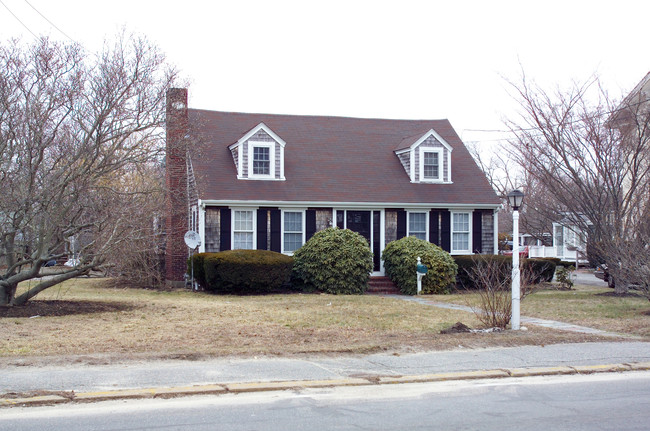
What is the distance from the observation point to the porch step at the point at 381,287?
923 inches

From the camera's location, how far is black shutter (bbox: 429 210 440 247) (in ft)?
83.1

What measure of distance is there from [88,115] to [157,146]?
7.86 feet

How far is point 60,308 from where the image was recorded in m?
15.7

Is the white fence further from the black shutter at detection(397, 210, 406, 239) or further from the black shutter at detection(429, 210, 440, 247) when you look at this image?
the black shutter at detection(397, 210, 406, 239)

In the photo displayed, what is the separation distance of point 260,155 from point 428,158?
6831mm

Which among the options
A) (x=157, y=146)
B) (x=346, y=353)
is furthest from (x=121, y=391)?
(x=157, y=146)

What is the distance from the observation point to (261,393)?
26.6 feet

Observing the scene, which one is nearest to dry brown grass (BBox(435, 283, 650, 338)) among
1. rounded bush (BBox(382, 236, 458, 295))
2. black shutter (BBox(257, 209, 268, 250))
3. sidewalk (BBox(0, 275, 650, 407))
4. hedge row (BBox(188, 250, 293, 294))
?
rounded bush (BBox(382, 236, 458, 295))

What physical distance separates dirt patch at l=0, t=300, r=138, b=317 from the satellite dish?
501 cm

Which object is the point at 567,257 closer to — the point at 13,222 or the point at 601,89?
the point at 601,89

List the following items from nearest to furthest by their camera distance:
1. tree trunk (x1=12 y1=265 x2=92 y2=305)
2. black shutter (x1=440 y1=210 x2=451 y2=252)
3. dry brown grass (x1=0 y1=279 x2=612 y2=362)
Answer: dry brown grass (x1=0 y1=279 x2=612 y2=362) < tree trunk (x1=12 y1=265 x2=92 y2=305) < black shutter (x1=440 y1=210 x2=451 y2=252)

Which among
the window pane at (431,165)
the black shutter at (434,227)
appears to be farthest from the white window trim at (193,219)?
the window pane at (431,165)

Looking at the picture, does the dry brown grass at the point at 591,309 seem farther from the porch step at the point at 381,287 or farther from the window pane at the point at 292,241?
the window pane at the point at 292,241

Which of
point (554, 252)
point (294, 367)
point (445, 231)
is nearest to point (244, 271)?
point (445, 231)
